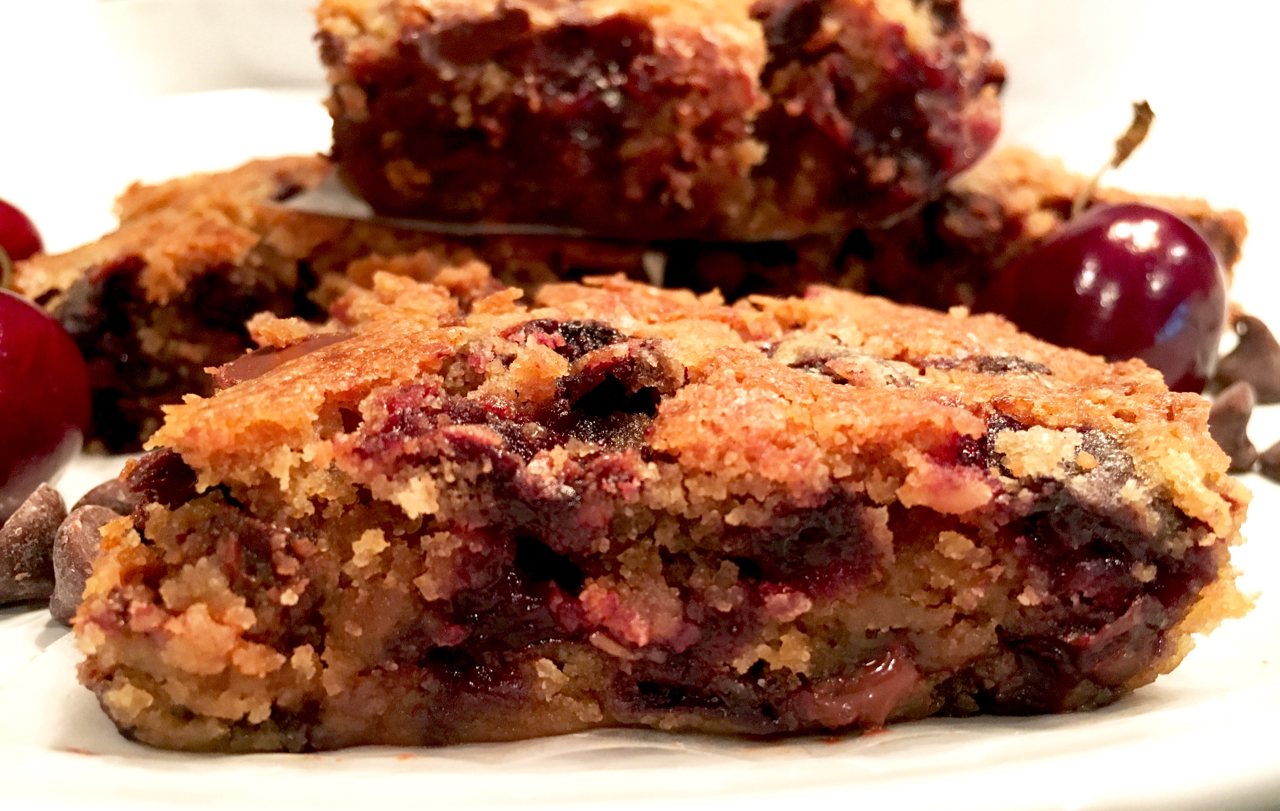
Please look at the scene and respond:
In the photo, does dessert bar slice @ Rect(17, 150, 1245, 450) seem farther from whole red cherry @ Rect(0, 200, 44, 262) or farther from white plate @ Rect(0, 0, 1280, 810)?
whole red cherry @ Rect(0, 200, 44, 262)

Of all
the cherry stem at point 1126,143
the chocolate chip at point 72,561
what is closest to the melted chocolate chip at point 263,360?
the chocolate chip at point 72,561

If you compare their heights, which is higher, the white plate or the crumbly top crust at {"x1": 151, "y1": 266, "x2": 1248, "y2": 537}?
the crumbly top crust at {"x1": 151, "y1": 266, "x2": 1248, "y2": 537}

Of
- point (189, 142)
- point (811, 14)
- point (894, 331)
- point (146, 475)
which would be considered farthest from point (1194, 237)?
point (189, 142)

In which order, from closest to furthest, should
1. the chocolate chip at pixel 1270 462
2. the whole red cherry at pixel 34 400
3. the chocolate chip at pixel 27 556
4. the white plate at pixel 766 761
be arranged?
the white plate at pixel 766 761 → the chocolate chip at pixel 27 556 → the whole red cherry at pixel 34 400 → the chocolate chip at pixel 1270 462

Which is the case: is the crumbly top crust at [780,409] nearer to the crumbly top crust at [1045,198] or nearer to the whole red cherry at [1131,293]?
the whole red cherry at [1131,293]

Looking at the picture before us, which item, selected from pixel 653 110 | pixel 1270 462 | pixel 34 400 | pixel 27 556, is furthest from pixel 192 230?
pixel 1270 462

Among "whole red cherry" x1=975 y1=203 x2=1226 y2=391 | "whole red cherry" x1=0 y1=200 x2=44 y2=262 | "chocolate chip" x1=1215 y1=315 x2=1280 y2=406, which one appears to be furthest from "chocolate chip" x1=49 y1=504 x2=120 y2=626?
"chocolate chip" x1=1215 y1=315 x2=1280 y2=406

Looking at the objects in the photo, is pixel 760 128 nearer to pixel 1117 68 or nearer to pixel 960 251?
pixel 960 251

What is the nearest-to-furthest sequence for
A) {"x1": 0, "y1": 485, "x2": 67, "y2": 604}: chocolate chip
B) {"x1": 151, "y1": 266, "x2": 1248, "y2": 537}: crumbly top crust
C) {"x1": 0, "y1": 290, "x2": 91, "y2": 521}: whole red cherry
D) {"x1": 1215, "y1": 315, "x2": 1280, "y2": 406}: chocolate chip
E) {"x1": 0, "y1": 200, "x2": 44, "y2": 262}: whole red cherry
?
1. {"x1": 151, "y1": 266, "x2": 1248, "y2": 537}: crumbly top crust
2. {"x1": 0, "y1": 485, "x2": 67, "y2": 604}: chocolate chip
3. {"x1": 0, "y1": 290, "x2": 91, "y2": 521}: whole red cherry
4. {"x1": 1215, "y1": 315, "x2": 1280, "y2": 406}: chocolate chip
5. {"x1": 0, "y1": 200, "x2": 44, "y2": 262}: whole red cherry
